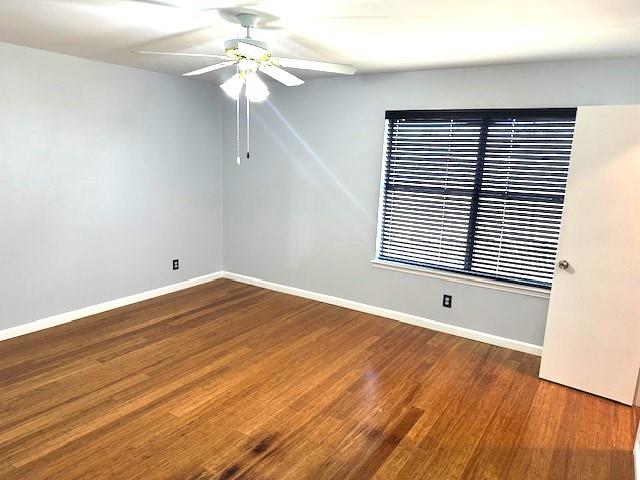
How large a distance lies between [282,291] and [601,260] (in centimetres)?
306

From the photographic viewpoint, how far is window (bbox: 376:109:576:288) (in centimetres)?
325

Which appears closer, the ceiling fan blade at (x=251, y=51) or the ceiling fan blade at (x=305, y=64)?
the ceiling fan blade at (x=251, y=51)

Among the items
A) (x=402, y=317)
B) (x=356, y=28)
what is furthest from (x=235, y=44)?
(x=402, y=317)

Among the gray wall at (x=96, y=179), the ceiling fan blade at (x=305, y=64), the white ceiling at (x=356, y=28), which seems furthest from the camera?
the gray wall at (x=96, y=179)

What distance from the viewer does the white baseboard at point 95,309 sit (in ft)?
11.3

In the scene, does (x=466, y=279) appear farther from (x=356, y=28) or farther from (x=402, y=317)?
(x=356, y=28)

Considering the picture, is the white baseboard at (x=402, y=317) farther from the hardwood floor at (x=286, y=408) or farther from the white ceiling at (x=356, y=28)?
the white ceiling at (x=356, y=28)

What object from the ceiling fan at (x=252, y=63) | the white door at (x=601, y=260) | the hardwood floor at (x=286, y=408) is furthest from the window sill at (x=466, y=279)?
the ceiling fan at (x=252, y=63)

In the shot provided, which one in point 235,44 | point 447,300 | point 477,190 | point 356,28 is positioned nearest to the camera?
point 235,44

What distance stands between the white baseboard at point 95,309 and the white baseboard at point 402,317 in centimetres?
50

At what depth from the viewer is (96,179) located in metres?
3.83

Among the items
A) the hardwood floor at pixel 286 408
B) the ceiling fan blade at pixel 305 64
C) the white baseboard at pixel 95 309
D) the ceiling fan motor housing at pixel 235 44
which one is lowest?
the hardwood floor at pixel 286 408

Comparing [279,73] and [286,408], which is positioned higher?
[279,73]

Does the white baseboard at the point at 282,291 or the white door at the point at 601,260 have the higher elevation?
the white door at the point at 601,260
